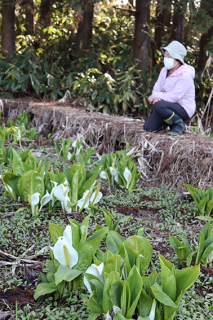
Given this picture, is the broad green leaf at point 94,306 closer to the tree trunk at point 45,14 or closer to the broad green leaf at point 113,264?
the broad green leaf at point 113,264

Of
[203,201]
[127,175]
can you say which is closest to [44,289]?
[203,201]

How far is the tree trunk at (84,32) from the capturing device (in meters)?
6.43

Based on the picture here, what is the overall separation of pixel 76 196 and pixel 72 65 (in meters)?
4.94

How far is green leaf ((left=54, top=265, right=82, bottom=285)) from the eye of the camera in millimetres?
1095

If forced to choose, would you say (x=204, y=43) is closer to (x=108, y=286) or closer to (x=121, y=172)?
(x=121, y=172)

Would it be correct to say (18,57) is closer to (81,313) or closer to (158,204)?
(158,204)

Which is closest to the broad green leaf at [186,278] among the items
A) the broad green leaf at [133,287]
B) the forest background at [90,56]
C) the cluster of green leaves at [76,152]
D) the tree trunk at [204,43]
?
the broad green leaf at [133,287]

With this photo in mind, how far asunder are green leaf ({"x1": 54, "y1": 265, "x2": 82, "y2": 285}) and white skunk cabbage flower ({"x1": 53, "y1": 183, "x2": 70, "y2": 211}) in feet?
2.09

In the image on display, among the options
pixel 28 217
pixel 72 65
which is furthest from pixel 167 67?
pixel 72 65

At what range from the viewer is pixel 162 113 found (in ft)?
10.7

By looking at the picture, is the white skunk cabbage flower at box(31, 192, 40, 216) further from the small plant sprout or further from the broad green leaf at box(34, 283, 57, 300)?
the broad green leaf at box(34, 283, 57, 300)

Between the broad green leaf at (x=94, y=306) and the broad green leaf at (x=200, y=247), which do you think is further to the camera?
the broad green leaf at (x=200, y=247)

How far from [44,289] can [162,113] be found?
2.45 meters

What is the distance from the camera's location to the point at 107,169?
7.97 ft
